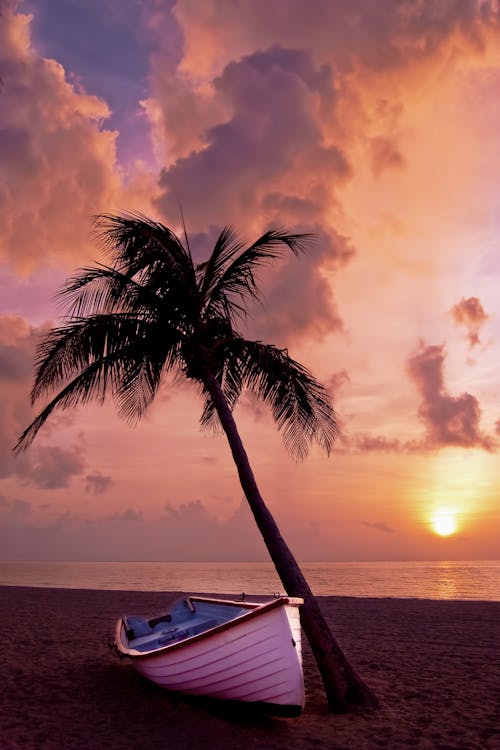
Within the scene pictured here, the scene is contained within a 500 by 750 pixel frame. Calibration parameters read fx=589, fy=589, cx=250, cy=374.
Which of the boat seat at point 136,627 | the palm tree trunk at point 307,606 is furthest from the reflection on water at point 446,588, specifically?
the palm tree trunk at point 307,606

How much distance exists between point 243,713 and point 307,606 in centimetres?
185

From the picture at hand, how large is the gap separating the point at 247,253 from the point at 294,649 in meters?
7.55

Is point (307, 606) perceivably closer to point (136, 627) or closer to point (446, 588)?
point (136, 627)

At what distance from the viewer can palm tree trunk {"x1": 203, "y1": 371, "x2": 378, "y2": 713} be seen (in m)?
9.29

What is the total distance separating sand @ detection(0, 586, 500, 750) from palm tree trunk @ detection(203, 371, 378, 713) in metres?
0.31

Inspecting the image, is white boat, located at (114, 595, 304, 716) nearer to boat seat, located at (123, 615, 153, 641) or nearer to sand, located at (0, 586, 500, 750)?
sand, located at (0, 586, 500, 750)

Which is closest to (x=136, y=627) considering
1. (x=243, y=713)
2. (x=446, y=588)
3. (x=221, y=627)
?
(x=243, y=713)

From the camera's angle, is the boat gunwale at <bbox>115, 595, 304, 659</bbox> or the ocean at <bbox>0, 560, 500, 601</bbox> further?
the ocean at <bbox>0, 560, 500, 601</bbox>

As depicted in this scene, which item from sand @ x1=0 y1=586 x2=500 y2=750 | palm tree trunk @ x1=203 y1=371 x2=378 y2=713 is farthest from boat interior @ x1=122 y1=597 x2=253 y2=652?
palm tree trunk @ x1=203 y1=371 x2=378 y2=713

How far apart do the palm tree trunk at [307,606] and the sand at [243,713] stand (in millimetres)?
307

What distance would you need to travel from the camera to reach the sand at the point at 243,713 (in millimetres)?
7910

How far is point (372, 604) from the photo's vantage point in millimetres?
26672

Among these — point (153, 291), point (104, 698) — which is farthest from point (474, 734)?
point (153, 291)

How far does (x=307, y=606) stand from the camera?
382 inches
